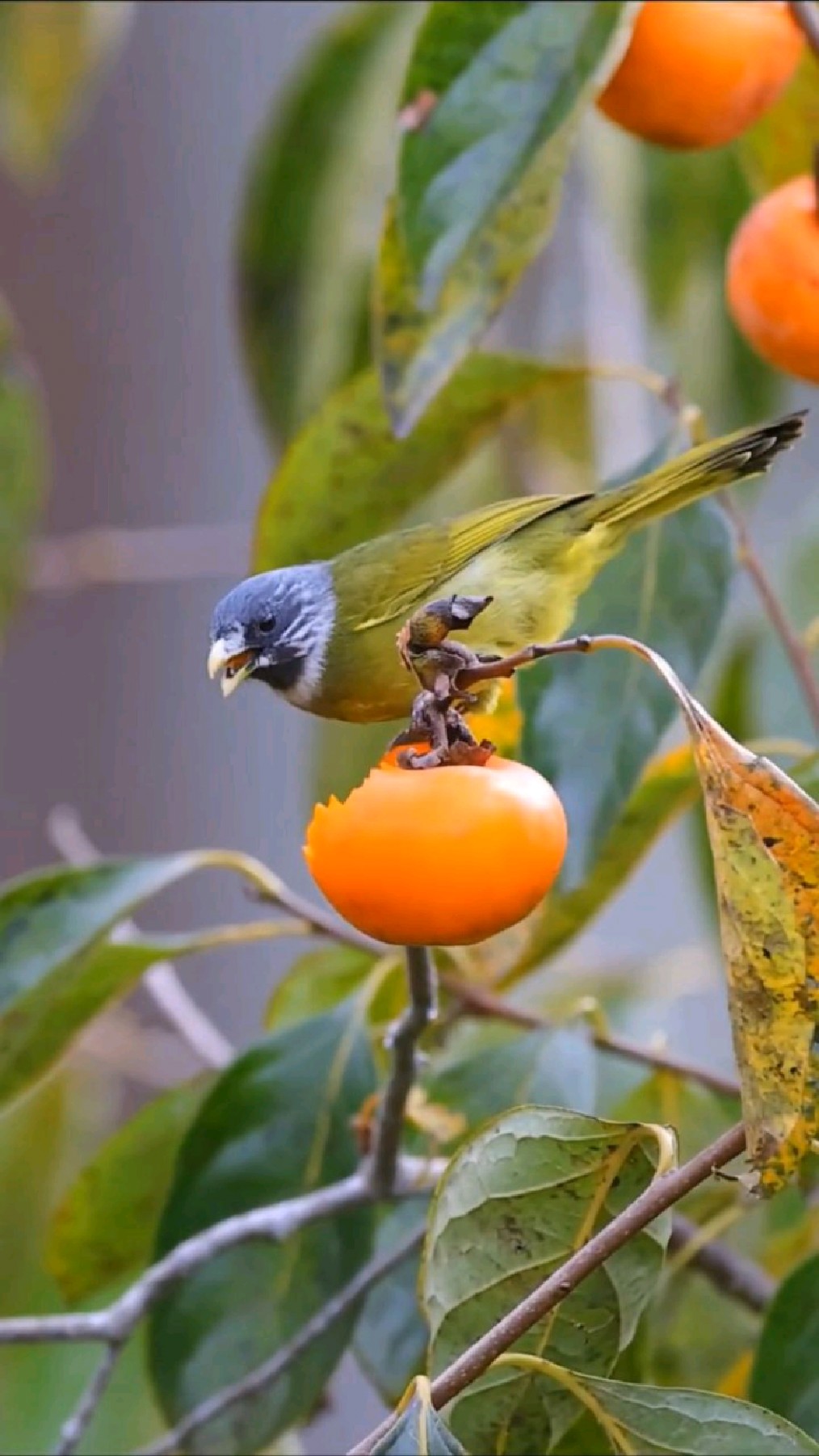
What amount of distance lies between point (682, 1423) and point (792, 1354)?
9.1 inches

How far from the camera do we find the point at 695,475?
3.85 feet

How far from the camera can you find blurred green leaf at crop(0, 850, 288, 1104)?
1.18 metres

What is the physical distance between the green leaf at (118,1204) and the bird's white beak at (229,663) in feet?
1.05

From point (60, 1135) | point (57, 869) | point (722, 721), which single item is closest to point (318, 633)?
point (57, 869)

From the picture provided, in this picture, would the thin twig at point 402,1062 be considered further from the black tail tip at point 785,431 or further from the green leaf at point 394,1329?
the black tail tip at point 785,431

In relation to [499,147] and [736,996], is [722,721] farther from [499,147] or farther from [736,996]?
[736,996]

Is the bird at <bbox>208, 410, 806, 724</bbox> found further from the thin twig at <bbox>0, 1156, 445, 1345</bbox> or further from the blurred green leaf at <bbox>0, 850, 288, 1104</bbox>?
the thin twig at <bbox>0, 1156, 445, 1345</bbox>

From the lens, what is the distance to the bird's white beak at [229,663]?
1145 millimetres

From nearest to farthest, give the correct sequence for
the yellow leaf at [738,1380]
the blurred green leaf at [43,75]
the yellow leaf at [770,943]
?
the yellow leaf at [770,943] → the yellow leaf at [738,1380] → the blurred green leaf at [43,75]

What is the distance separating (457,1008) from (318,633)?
269mm

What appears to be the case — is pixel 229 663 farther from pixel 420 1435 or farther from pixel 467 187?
pixel 420 1435

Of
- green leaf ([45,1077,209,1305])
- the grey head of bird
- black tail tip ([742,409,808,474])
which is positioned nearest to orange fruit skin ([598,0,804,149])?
black tail tip ([742,409,808,474])

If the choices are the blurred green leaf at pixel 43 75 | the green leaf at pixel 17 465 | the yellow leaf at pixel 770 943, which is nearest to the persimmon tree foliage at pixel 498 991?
the yellow leaf at pixel 770 943

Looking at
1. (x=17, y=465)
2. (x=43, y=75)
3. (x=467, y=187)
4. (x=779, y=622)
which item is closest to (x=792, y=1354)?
(x=779, y=622)
